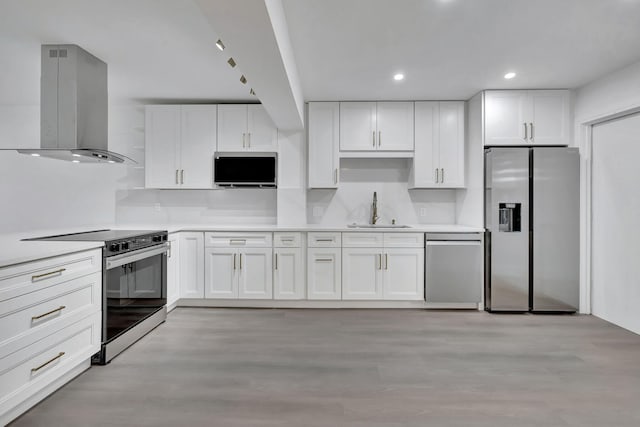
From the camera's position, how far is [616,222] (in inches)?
137

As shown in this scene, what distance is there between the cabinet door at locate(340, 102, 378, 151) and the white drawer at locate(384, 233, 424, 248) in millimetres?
1089

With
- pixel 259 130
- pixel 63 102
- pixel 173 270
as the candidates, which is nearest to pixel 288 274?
pixel 173 270

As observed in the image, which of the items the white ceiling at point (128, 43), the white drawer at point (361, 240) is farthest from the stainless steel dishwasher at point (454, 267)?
the white ceiling at point (128, 43)

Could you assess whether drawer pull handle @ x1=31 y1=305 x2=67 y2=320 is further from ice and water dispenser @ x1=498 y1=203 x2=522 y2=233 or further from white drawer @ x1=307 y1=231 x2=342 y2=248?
ice and water dispenser @ x1=498 y1=203 x2=522 y2=233

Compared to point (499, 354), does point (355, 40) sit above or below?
above

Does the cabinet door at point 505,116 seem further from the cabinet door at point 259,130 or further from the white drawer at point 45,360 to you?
the white drawer at point 45,360

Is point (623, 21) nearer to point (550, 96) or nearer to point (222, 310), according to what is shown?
point (550, 96)

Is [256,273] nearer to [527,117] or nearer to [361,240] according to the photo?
[361,240]

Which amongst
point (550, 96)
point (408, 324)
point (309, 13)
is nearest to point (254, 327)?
point (408, 324)

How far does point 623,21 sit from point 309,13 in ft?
A: 7.09

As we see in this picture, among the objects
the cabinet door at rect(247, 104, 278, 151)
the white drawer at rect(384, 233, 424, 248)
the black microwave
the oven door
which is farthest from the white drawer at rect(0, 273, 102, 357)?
the white drawer at rect(384, 233, 424, 248)

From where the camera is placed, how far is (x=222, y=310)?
152 inches

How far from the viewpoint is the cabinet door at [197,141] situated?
165 inches

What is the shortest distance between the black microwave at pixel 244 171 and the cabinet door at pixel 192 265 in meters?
0.73
